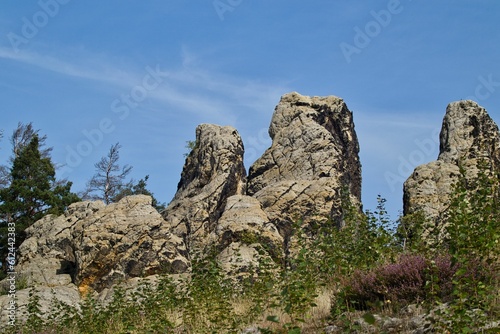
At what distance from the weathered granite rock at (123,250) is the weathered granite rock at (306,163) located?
16.6 feet

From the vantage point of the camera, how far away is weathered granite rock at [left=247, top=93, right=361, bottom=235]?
29.1m

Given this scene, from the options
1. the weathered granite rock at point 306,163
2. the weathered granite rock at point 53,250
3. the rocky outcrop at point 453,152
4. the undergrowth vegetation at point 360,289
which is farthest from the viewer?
the weathered granite rock at point 306,163

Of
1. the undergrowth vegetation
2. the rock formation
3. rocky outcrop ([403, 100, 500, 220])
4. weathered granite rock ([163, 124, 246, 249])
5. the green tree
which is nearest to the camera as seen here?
the undergrowth vegetation

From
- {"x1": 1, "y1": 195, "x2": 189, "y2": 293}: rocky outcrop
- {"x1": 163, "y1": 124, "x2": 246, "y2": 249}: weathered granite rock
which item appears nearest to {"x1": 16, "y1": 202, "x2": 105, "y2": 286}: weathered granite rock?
{"x1": 1, "y1": 195, "x2": 189, "y2": 293}: rocky outcrop

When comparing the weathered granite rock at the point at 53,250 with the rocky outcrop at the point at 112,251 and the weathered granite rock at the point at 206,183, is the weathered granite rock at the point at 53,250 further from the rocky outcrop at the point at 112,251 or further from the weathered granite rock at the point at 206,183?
the weathered granite rock at the point at 206,183

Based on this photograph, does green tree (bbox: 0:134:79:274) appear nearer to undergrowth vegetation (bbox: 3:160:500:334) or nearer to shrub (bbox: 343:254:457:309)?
undergrowth vegetation (bbox: 3:160:500:334)

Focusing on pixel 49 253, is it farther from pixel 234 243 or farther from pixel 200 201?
pixel 234 243

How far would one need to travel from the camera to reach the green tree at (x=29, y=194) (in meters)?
40.8

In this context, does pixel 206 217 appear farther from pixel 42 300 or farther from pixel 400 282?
pixel 400 282

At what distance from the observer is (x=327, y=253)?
44.7ft

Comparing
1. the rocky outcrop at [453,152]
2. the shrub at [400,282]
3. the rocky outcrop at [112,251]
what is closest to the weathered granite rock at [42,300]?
the rocky outcrop at [112,251]

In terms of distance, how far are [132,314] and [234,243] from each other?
9.75 metres

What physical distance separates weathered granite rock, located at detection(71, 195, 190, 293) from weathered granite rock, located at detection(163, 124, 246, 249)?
3614 millimetres

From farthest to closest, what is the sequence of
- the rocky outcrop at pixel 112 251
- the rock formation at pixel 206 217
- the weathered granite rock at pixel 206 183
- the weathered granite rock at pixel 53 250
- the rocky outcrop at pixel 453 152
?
1. the weathered granite rock at pixel 206 183
2. the weathered granite rock at pixel 53 250
3. the rocky outcrop at pixel 453 152
4. the rocky outcrop at pixel 112 251
5. the rock formation at pixel 206 217
